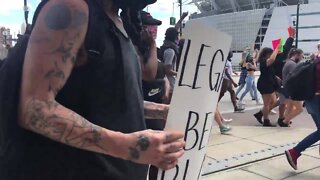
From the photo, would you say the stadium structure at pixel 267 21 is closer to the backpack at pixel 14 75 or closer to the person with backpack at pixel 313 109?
the person with backpack at pixel 313 109

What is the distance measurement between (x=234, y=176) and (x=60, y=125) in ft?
11.9

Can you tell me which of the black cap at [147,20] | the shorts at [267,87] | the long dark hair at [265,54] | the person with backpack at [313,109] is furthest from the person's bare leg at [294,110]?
the black cap at [147,20]

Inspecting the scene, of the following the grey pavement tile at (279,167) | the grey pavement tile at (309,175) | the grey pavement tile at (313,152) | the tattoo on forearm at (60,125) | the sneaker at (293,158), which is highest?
the tattoo on forearm at (60,125)

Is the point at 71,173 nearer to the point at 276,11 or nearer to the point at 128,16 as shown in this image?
the point at 128,16

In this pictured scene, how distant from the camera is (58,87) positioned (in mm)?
1212

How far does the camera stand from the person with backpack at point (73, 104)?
1188 millimetres

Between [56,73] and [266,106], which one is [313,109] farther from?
[56,73]

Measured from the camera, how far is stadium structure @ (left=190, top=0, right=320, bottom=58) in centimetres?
7488

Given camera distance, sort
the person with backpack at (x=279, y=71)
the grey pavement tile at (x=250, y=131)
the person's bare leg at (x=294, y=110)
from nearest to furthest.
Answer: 1. the grey pavement tile at (x=250, y=131)
2. the person's bare leg at (x=294, y=110)
3. the person with backpack at (x=279, y=71)

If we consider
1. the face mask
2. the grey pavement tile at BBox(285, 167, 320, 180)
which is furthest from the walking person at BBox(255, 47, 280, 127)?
the face mask

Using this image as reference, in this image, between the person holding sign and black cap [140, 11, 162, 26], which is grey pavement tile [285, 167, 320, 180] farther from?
the person holding sign

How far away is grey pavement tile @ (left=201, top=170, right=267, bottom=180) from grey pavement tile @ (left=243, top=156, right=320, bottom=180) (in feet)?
0.40

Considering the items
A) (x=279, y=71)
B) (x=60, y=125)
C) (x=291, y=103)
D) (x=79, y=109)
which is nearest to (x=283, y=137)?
(x=291, y=103)

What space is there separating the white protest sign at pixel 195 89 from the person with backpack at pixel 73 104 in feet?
0.53
